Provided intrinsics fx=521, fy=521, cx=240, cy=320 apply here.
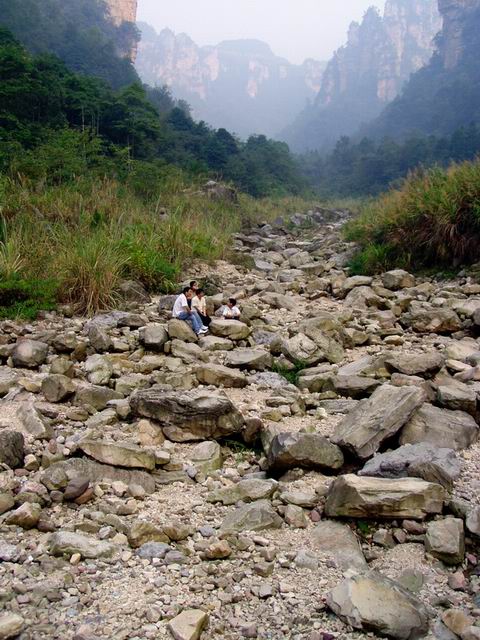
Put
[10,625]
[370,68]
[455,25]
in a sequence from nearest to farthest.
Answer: [10,625]
[455,25]
[370,68]

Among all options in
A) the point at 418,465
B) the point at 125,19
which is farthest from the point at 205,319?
the point at 125,19

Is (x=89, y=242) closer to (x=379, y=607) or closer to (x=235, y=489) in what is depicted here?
(x=235, y=489)

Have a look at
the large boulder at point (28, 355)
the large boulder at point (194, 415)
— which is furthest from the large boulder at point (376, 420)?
the large boulder at point (28, 355)

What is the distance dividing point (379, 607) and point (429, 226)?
8.13 metres

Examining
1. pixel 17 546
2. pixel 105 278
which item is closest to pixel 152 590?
pixel 17 546

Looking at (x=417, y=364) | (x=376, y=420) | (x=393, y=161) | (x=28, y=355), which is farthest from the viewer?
(x=393, y=161)

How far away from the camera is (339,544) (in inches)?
94.3

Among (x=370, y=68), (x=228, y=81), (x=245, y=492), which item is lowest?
(x=245, y=492)

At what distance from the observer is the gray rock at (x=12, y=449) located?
2839 mm

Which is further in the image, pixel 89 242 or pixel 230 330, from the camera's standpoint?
pixel 89 242

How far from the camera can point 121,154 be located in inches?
666

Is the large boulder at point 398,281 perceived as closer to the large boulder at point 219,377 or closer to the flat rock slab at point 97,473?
the large boulder at point 219,377

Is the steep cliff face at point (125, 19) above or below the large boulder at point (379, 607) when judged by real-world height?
above

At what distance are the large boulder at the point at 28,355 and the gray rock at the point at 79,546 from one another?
2.39m
